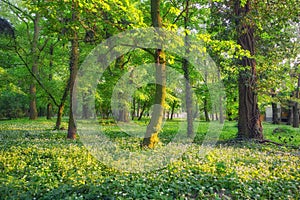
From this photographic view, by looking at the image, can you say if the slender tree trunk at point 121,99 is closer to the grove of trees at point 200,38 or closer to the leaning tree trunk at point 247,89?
the grove of trees at point 200,38

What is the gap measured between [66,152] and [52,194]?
11.2 ft

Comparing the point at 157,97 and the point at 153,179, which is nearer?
the point at 153,179

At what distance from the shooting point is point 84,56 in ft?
46.8

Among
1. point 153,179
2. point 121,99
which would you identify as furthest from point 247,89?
point 121,99

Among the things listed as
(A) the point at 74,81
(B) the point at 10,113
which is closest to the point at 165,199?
(A) the point at 74,81

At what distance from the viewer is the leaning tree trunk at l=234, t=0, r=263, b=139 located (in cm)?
1122

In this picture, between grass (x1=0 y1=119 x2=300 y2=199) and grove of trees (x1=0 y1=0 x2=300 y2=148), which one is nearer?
grass (x1=0 y1=119 x2=300 y2=199)

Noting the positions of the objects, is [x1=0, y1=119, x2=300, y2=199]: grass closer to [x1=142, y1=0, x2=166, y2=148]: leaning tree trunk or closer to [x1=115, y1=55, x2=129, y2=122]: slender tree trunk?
[x1=142, y1=0, x2=166, y2=148]: leaning tree trunk

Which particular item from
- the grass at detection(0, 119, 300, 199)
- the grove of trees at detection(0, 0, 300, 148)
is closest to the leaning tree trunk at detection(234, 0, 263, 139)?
the grove of trees at detection(0, 0, 300, 148)

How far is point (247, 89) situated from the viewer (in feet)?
37.9

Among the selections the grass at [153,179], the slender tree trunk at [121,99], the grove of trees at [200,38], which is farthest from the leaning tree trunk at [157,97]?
the slender tree trunk at [121,99]

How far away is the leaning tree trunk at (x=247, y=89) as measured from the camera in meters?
11.2

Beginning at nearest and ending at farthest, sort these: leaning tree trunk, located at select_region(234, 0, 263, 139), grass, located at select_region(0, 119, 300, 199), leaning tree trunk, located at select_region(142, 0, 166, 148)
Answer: grass, located at select_region(0, 119, 300, 199) → leaning tree trunk, located at select_region(142, 0, 166, 148) → leaning tree trunk, located at select_region(234, 0, 263, 139)

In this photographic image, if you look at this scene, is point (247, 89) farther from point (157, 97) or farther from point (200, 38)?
point (157, 97)
